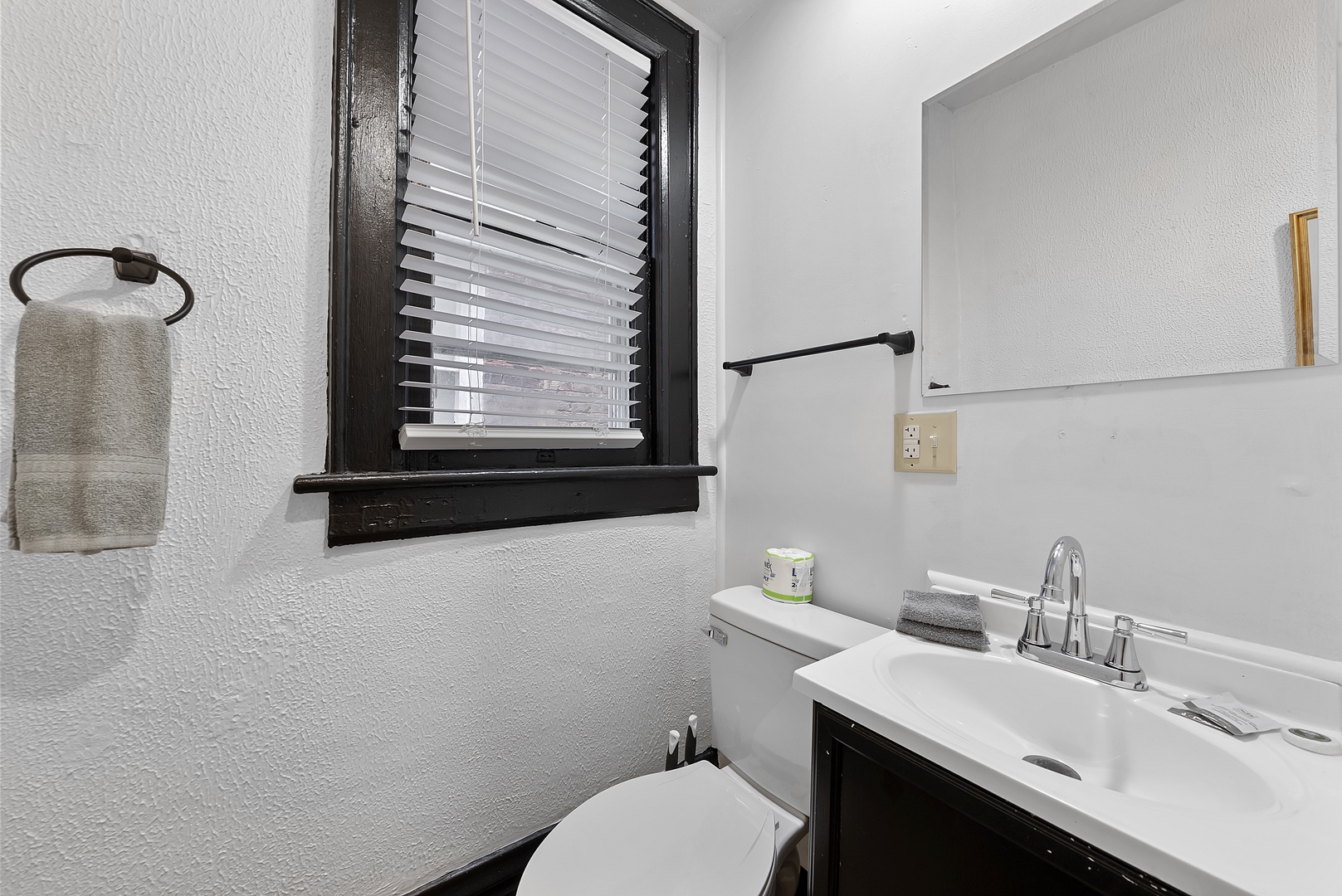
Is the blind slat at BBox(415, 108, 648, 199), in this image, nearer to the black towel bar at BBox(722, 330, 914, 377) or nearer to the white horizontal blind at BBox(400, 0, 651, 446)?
the white horizontal blind at BBox(400, 0, 651, 446)

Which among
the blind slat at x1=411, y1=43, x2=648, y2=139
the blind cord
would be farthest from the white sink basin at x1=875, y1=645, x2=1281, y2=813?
the blind slat at x1=411, y1=43, x2=648, y2=139

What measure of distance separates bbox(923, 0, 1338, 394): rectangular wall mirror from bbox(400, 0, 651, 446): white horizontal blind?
27.7 inches

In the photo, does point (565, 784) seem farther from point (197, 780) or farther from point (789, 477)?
point (789, 477)

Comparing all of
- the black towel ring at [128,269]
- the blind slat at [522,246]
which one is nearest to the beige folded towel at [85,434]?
the black towel ring at [128,269]

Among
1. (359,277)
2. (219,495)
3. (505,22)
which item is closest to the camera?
(219,495)

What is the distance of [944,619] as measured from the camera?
89 centimetres

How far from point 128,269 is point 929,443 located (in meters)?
1.32

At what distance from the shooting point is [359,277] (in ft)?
3.16

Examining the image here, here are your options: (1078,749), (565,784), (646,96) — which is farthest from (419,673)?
(646,96)

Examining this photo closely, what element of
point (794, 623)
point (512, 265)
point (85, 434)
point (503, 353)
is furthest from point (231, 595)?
point (794, 623)

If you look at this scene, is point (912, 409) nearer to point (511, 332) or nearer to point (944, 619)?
point (944, 619)

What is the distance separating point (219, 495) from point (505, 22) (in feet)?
3.54

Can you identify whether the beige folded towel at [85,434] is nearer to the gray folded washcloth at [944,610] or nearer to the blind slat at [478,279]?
the blind slat at [478,279]

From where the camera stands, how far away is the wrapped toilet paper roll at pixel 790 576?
47.6 inches
